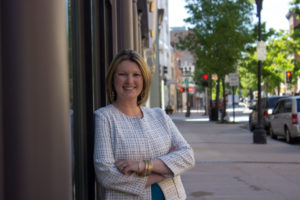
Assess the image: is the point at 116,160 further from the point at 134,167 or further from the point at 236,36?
the point at 236,36

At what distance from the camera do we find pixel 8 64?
5.30 feet

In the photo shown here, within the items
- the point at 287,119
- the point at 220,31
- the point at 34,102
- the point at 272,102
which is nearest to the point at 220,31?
the point at 220,31

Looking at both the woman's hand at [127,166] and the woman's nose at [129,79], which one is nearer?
the woman's hand at [127,166]

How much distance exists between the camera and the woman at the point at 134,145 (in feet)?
7.70

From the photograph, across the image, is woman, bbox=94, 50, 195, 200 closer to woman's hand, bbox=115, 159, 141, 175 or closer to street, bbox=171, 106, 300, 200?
woman's hand, bbox=115, 159, 141, 175

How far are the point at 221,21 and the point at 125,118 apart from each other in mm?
30838

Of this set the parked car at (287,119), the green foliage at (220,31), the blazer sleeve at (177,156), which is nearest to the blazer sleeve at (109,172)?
Result: the blazer sleeve at (177,156)

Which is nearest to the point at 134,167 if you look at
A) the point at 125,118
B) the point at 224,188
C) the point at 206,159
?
the point at 125,118

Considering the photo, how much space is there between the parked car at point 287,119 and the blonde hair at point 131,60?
1293cm

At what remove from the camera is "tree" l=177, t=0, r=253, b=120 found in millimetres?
32406

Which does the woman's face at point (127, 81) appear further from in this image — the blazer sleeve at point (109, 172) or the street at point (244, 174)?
the street at point (244, 174)

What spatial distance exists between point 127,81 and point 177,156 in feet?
1.49

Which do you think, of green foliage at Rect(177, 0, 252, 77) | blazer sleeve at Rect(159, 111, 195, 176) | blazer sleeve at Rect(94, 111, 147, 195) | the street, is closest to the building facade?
blazer sleeve at Rect(94, 111, 147, 195)

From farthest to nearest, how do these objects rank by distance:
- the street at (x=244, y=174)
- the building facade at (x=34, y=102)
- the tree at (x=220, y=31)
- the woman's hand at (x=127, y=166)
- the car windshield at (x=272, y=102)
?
the tree at (x=220, y=31)
the car windshield at (x=272, y=102)
the street at (x=244, y=174)
the woman's hand at (x=127, y=166)
the building facade at (x=34, y=102)
